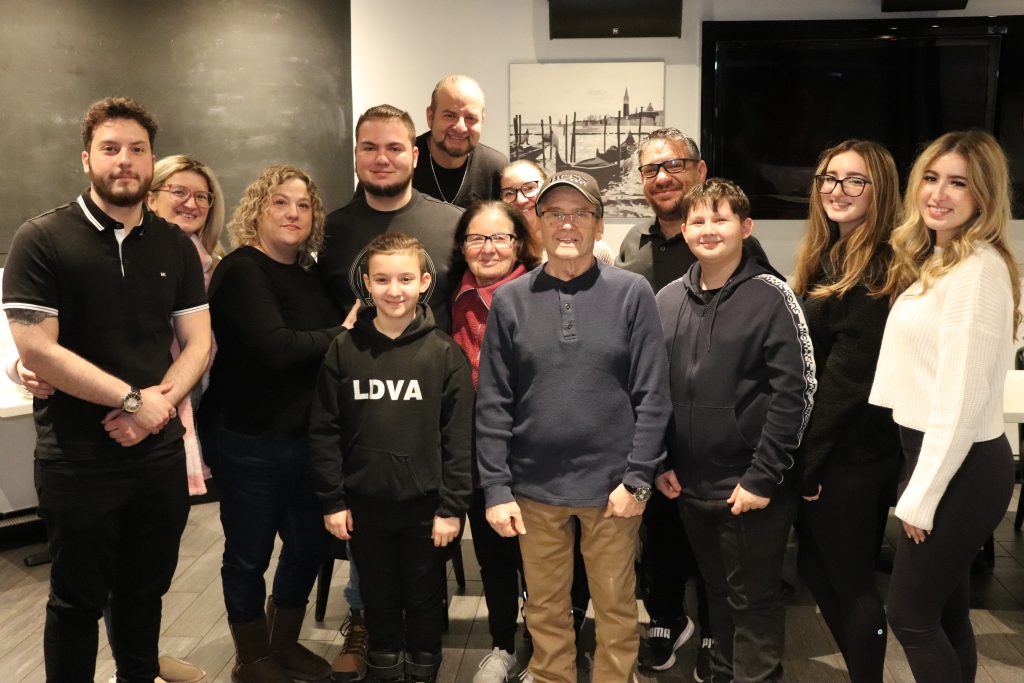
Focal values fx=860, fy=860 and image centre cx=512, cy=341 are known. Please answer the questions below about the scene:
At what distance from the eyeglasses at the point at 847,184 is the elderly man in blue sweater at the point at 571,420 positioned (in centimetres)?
52

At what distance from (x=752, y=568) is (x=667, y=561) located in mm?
563

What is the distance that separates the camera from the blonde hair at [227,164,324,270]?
8.20 ft

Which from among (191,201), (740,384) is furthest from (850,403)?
(191,201)

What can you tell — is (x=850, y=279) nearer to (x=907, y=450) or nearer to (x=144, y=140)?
(x=907, y=450)

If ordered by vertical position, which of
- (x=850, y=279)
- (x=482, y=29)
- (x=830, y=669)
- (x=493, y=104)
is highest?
(x=482, y=29)

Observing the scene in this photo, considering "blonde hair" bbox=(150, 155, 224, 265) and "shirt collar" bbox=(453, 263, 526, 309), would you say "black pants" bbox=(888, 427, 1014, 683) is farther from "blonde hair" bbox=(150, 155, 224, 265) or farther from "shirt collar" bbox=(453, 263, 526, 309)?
"blonde hair" bbox=(150, 155, 224, 265)

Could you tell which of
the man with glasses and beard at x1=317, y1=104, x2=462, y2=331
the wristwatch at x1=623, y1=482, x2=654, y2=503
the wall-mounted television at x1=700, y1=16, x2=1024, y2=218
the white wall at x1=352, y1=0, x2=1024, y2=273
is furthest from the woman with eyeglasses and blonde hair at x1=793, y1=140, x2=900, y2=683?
the white wall at x1=352, y1=0, x2=1024, y2=273

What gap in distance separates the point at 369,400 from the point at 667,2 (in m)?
2.94

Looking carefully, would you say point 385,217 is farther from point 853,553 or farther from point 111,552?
point 853,553

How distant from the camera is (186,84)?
416 centimetres

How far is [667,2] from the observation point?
14.1ft

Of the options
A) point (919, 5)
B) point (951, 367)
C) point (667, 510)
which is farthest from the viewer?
point (919, 5)

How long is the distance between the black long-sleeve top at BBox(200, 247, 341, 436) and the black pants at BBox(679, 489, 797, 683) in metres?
1.12

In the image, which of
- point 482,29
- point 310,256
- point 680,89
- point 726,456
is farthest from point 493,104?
point 726,456
